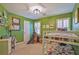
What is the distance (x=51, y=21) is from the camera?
6.89 feet

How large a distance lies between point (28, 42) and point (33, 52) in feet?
0.72

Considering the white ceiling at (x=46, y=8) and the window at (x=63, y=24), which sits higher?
the white ceiling at (x=46, y=8)

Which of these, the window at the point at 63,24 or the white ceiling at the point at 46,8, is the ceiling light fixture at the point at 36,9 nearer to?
the white ceiling at the point at 46,8

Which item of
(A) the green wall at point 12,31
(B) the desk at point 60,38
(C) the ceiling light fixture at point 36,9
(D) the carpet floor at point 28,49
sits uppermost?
(C) the ceiling light fixture at point 36,9

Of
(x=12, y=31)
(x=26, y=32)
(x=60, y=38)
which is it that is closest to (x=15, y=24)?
(x=12, y=31)

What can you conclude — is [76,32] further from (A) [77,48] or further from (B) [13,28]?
(B) [13,28]

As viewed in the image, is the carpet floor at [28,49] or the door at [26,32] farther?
the door at [26,32]

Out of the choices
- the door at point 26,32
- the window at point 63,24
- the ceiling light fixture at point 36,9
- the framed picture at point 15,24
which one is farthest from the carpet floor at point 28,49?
the ceiling light fixture at point 36,9

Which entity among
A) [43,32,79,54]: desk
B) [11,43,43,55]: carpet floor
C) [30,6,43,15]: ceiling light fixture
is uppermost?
[30,6,43,15]: ceiling light fixture

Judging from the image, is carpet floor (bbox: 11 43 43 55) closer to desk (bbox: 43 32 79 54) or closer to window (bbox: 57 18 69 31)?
desk (bbox: 43 32 79 54)

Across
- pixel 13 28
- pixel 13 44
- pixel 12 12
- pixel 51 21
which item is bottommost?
pixel 13 44

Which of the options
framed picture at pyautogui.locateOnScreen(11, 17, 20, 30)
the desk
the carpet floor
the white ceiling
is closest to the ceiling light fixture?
the white ceiling

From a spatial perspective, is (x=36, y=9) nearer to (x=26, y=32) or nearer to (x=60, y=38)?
(x=26, y=32)

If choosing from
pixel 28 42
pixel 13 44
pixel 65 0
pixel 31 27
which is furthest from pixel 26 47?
pixel 65 0
